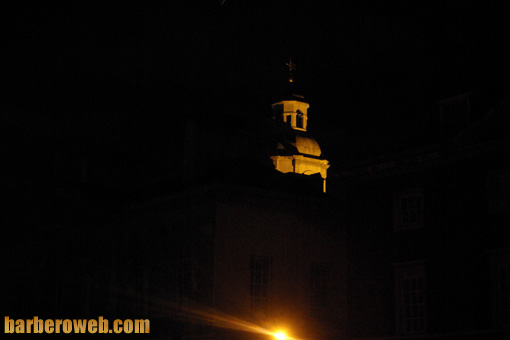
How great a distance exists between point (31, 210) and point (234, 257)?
1859 cm

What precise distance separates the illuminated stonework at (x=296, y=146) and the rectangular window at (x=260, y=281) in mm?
47247

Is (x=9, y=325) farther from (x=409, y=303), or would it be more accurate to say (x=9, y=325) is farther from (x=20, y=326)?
(x=409, y=303)

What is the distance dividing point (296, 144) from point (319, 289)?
4799cm

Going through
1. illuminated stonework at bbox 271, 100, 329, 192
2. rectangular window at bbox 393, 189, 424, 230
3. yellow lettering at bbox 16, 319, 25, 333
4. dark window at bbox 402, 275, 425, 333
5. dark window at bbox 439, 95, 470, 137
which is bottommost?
yellow lettering at bbox 16, 319, 25, 333

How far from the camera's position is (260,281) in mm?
38125

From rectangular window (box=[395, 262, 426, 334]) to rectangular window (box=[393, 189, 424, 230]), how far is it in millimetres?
1458

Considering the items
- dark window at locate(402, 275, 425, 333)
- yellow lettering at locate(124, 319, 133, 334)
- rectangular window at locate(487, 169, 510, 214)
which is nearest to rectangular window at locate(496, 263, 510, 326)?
rectangular window at locate(487, 169, 510, 214)

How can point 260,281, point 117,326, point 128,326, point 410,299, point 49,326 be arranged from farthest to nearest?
point 49,326 → point 117,326 → point 128,326 → point 260,281 → point 410,299

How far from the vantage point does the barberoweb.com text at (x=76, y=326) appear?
4240cm

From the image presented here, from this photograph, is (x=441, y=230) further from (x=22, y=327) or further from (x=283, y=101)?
(x=283, y=101)

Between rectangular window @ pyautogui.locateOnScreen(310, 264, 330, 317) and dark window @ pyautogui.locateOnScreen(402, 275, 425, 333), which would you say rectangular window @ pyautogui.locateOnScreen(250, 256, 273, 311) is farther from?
dark window @ pyautogui.locateOnScreen(402, 275, 425, 333)

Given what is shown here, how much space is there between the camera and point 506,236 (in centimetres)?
2981

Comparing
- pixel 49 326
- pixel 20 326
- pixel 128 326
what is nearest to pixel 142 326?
pixel 128 326

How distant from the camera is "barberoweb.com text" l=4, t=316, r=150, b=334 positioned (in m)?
42.4
